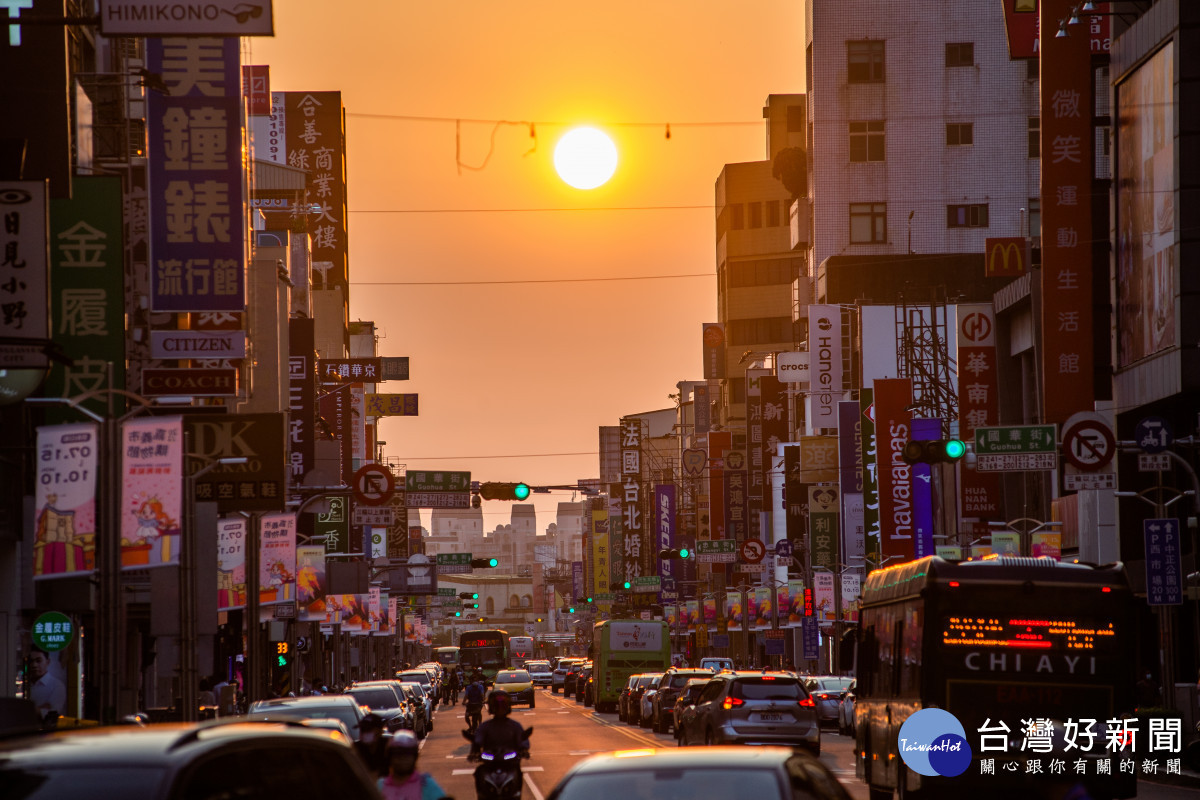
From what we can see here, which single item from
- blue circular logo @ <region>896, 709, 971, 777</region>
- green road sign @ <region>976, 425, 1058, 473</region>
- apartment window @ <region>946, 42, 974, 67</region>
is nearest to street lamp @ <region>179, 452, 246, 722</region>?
blue circular logo @ <region>896, 709, 971, 777</region>

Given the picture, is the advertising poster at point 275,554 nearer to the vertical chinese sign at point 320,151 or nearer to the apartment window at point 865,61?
the vertical chinese sign at point 320,151

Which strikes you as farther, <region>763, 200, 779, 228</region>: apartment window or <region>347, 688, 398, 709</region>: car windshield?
<region>763, 200, 779, 228</region>: apartment window

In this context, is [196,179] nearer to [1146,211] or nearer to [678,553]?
[1146,211]

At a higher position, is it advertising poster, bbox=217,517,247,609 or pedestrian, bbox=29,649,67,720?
advertising poster, bbox=217,517,247,609

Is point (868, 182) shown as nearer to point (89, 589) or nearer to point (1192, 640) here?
point (1192, 640)

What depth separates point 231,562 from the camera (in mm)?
39562

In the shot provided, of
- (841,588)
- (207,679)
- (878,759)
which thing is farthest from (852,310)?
(878,759)

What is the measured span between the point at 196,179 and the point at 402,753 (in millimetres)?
25133

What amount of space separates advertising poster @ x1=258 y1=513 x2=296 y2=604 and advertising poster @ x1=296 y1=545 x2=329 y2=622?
8.63 m

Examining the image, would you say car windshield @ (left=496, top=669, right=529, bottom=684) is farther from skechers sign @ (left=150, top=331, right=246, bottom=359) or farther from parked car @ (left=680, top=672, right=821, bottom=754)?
parked car @ (left=680, top=672, right=821, bottom=754)

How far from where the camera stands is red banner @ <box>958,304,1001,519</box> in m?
57.3

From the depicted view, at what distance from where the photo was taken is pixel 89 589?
130 feet

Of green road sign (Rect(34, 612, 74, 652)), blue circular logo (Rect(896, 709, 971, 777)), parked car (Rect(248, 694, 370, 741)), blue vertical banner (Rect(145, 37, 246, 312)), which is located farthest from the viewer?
blue vertical banner (Rect(145, 37, 246, 312))

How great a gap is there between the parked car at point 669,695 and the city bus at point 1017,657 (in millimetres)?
25145
